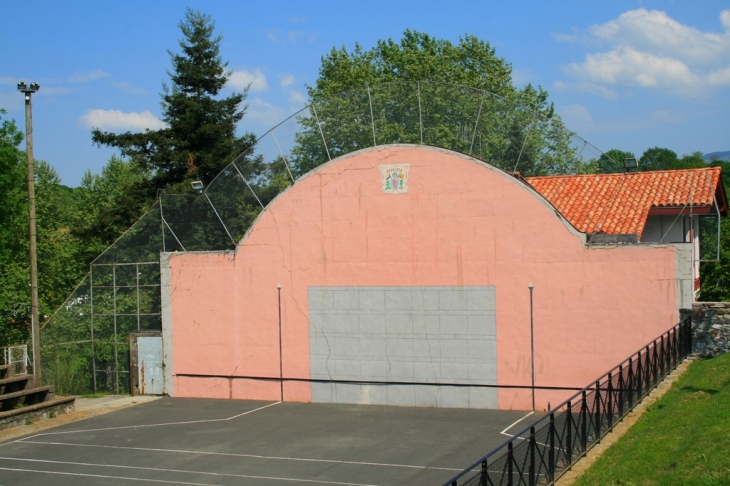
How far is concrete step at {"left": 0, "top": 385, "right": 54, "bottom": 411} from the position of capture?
21266mm

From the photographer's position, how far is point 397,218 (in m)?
21.2

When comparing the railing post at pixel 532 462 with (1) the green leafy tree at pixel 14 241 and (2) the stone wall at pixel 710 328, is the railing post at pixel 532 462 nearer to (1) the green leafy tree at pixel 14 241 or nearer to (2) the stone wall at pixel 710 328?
(2) the stone wall at pixel 710 328

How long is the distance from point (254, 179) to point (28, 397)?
8757 millimetres

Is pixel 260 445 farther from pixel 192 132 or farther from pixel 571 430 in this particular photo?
pixel 192 132

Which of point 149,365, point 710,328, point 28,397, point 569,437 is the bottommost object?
point 28,397

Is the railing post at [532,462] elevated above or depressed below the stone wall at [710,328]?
below

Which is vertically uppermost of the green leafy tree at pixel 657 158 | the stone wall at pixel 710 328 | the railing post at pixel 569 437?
the green leafy tree at pixel 657 158

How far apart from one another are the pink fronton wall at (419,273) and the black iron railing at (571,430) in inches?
84.4

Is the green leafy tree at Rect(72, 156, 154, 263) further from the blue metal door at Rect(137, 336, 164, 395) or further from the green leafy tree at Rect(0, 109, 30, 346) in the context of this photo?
the blue metal door at Rect(137, 336, 164, 395)

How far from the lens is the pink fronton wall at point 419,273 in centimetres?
1922

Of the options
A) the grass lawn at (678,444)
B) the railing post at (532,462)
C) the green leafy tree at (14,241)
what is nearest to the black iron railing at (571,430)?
the railing post at (532,462)

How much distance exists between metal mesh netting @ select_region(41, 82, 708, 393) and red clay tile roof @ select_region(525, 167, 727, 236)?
0.69 m

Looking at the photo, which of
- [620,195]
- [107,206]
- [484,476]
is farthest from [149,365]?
[107,206]

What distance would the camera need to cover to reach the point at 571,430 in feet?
40.2
